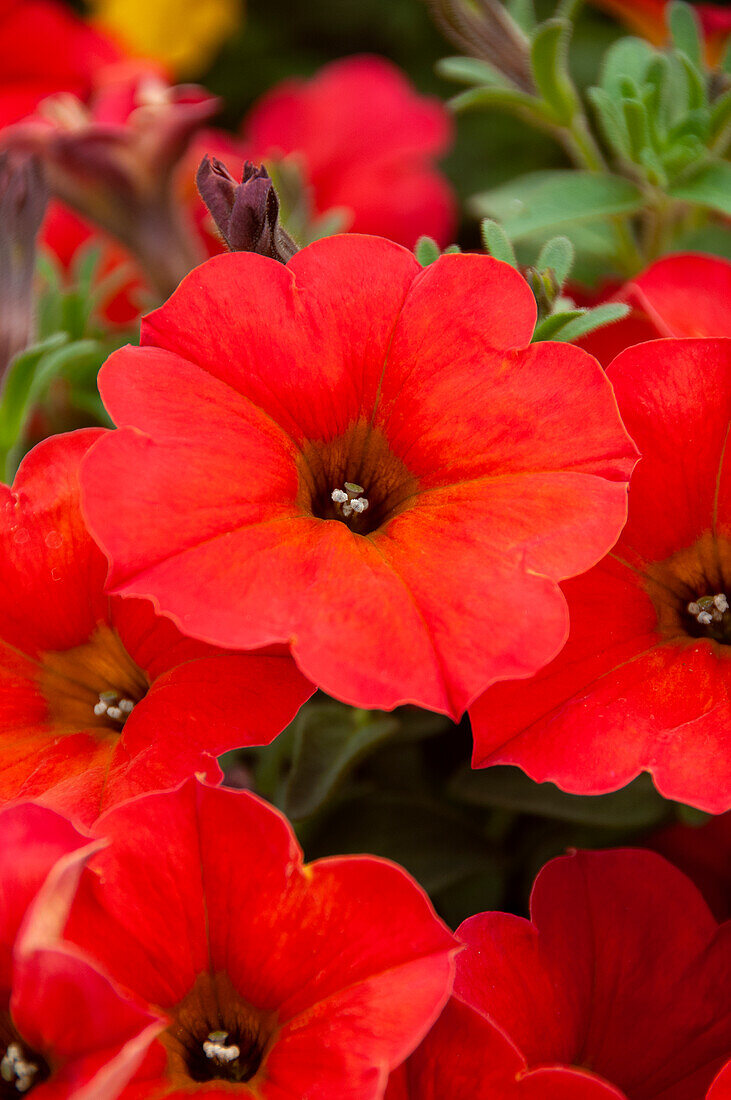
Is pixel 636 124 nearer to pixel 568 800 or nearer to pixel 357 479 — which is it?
pixel 357 479

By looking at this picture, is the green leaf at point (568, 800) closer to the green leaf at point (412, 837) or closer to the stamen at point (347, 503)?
the green leaf at point (412, 837)

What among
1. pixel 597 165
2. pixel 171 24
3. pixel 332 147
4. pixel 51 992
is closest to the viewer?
pixel 51 992

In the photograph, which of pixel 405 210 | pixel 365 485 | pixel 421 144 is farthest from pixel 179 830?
pixel 421 144

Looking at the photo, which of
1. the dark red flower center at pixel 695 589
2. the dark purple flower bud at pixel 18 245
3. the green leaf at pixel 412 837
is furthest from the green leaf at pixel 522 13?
the green leaf at pixel 412 837

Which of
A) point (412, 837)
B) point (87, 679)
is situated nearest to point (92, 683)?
point (87, 679)

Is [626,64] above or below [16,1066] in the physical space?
above

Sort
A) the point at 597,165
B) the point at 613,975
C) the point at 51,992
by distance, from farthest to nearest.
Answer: the point at 597,165 < the point at 613,975 < the point at 51,992

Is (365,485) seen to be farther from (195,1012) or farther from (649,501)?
(195,1012)
